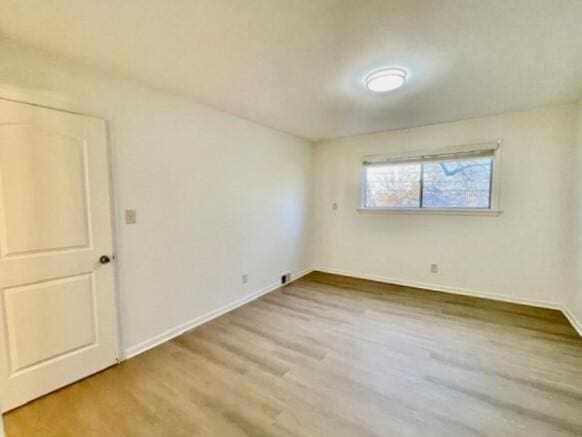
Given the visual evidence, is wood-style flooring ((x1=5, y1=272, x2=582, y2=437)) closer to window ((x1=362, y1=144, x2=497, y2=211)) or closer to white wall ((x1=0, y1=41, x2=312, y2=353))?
white wall ((x1=0, y1=41, x2=312, y2=353))

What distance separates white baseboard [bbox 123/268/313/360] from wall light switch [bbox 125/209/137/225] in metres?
1.08

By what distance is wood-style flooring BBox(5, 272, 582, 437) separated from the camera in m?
1.60

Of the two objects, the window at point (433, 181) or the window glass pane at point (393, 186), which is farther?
the window glass pane at point (393, 186)

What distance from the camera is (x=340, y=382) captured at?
198 centimetres

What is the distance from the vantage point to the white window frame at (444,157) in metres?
3.42

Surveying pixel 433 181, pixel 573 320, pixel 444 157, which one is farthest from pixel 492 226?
pixel 573 320

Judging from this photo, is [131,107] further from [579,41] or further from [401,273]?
[401,273]

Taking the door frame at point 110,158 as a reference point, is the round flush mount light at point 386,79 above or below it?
above

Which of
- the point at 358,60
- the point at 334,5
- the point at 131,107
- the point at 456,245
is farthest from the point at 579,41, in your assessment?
the point at 131,107

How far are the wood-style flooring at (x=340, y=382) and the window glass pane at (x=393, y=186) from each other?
1.76 metres

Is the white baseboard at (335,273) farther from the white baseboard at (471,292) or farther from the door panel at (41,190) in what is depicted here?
the door panel at (41,190)

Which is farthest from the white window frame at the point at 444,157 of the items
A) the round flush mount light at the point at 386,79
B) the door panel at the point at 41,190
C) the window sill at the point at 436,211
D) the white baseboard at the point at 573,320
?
the door panel at the point at 41,190

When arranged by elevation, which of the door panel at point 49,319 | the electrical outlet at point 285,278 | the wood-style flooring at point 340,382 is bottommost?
the wood-style flooring at point 340,382

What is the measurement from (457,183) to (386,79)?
2166 millimetres
